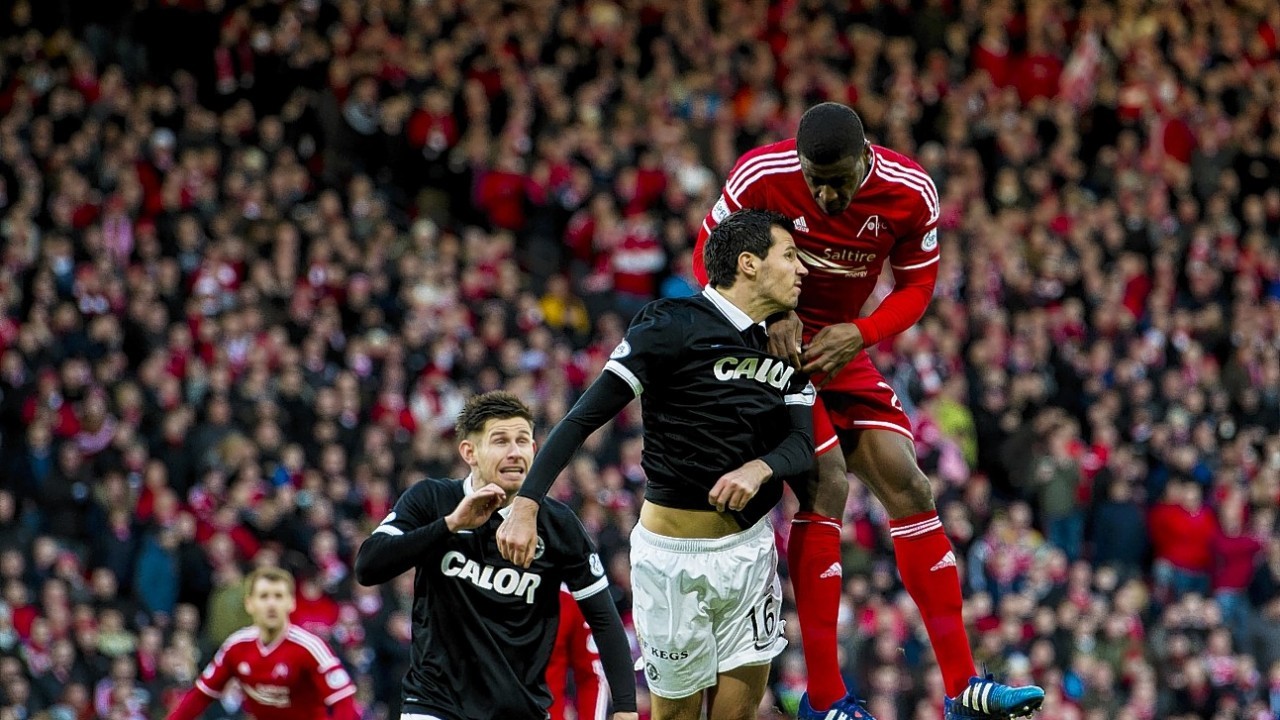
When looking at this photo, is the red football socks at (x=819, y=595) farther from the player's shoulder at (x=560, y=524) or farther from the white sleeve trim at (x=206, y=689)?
the white sleeve trim at (x=206, y=689)

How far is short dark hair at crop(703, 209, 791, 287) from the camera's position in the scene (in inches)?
296

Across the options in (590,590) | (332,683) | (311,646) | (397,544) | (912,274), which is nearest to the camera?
(397,544)

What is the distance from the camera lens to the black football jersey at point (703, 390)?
292 inches

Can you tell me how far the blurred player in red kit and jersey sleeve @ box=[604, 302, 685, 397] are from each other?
2.24 metres

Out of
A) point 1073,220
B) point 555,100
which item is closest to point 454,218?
point 555,100

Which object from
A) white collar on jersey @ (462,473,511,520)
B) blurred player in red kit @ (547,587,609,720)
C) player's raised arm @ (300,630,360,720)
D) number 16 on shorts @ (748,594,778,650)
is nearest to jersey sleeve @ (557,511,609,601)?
white collar on jersey @ (462,473,511,520)

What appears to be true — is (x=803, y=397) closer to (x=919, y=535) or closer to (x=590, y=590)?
(x=919, y=535)

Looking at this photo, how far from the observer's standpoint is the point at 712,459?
24.8ft

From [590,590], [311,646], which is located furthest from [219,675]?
[590,590]

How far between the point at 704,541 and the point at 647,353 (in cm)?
86

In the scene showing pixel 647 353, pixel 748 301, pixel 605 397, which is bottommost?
pixel 605 397

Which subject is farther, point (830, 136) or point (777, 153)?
point (777, 153)

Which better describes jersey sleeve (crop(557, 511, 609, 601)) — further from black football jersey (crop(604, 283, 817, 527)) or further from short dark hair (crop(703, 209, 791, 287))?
short dark hair (crop(703, 209, 791, 287))

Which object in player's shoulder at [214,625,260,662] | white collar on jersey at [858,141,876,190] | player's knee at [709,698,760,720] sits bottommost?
player's shoulder at [214,625,260,662]
